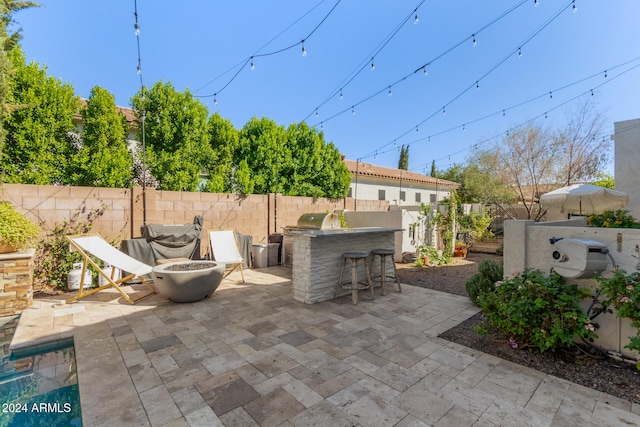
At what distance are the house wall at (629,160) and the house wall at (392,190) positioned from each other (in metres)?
7.84

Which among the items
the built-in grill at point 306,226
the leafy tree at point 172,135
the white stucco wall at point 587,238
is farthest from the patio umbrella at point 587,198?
the leafy tree at point 172,135

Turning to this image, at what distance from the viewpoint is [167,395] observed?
2.22 m

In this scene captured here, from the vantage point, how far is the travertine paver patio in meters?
2.01

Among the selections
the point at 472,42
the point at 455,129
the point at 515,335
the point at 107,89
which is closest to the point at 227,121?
the point at 107,89

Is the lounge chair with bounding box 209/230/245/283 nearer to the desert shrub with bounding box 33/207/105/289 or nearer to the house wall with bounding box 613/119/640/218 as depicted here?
the desert shrub with bounding box 33/207/105/289

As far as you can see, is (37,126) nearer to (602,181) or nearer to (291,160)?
(291,160)

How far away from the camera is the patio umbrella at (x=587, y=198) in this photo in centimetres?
545

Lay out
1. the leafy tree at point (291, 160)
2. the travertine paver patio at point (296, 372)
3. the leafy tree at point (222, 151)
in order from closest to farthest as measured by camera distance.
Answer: the travertine paver patio at point (296, 372)
the leafy tree at point (222, 151)
the leafy tree at point (291, 160)

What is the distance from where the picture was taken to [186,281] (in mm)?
4344

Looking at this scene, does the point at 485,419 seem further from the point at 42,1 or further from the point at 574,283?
the point at 42,1

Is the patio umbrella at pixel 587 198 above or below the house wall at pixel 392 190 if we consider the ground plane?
below

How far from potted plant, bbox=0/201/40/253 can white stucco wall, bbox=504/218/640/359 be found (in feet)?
23.3

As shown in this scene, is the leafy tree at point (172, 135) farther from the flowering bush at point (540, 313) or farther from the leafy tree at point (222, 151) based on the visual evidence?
the flowering bush at point (540, 313)

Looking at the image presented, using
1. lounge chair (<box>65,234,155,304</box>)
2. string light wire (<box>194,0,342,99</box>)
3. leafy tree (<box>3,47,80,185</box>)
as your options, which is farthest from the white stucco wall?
leafy tree (<box>3,47,80,185</box>)
